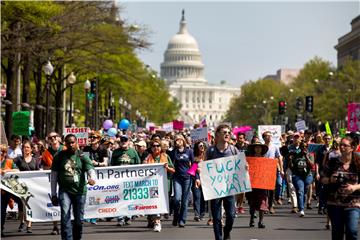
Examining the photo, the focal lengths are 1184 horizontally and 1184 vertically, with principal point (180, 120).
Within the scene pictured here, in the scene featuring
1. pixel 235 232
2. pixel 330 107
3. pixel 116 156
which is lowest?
pixel 235 232

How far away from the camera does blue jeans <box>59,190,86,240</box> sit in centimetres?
1658

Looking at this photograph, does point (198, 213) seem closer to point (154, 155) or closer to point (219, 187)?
point (154, 155)

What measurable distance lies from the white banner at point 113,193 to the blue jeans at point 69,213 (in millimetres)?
3571

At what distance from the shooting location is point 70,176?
54.7ft

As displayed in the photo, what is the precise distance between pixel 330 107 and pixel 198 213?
76.8 meters

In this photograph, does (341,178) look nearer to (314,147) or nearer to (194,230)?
(194,230)

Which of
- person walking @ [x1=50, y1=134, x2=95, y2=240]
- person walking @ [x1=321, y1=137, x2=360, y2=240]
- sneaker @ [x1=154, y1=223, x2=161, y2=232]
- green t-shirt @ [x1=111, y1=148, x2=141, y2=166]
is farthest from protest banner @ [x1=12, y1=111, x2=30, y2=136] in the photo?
person walking @ [x1=321, y1=137, x2=360, y2=240]

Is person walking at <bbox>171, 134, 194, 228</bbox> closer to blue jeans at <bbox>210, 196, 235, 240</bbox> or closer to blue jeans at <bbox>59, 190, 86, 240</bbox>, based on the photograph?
blue jeans at <bbox>210, 196, 235, 240</bbox>

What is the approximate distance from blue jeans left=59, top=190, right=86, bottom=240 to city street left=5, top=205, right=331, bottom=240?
2.35m

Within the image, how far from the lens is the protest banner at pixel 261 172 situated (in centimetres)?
2116

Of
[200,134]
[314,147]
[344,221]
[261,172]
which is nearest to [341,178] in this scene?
[344,221]

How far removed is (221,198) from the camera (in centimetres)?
1714

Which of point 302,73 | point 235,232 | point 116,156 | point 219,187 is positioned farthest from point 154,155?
point 302,73

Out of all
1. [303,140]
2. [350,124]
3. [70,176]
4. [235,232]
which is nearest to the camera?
[70,176]
